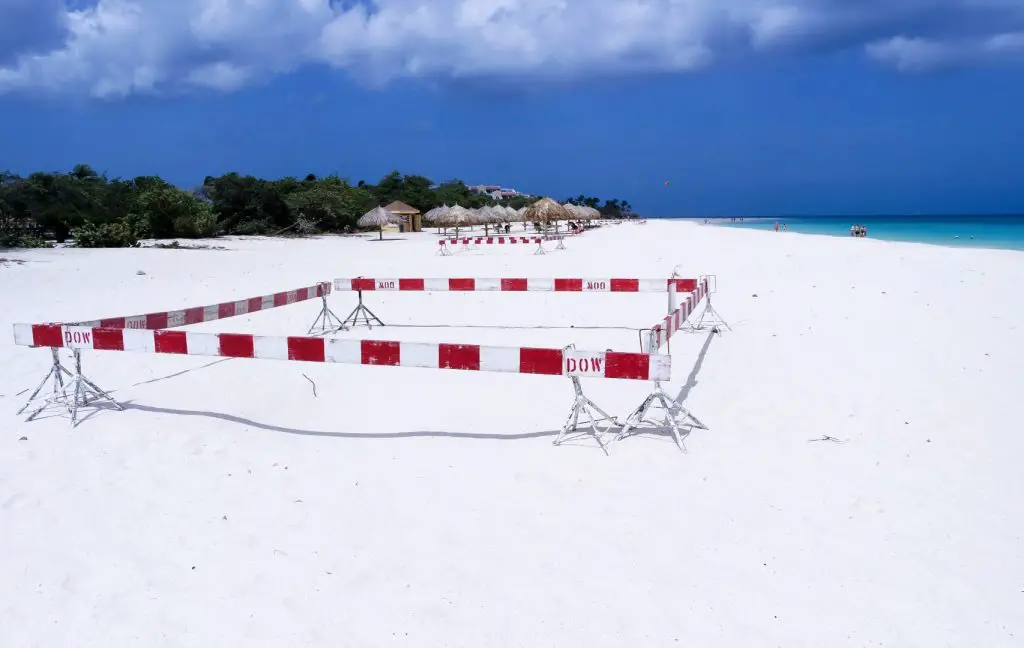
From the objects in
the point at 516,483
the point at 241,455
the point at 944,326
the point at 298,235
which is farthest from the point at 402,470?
the point at 298,235

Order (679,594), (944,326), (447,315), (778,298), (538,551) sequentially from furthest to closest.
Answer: (778,298)
(447,315)
(944,326)
(538,551)
(679,594)

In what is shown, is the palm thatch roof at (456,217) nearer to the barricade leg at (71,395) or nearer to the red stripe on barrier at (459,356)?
the barricade leg at (71,395)

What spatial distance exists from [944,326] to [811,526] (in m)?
6.60

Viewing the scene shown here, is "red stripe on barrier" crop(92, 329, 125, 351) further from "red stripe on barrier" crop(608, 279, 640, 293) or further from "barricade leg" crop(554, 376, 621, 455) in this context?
"red stripe on barrier" crop(608, 279, 640, 293)

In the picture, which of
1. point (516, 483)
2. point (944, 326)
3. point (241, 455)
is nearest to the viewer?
point (516, 483)

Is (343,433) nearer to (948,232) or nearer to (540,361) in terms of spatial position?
(540,361)

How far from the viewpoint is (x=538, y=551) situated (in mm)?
3576

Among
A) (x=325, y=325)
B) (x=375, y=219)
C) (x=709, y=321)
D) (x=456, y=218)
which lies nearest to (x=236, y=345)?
(x=325, y=325)

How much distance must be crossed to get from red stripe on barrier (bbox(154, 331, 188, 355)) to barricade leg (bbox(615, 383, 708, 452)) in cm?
372

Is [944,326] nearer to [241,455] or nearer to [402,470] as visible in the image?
[402,470]

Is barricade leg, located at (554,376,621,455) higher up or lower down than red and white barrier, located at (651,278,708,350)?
lower down

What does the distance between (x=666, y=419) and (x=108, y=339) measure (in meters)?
4.80

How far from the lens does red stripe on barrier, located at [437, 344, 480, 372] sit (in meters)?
5.18

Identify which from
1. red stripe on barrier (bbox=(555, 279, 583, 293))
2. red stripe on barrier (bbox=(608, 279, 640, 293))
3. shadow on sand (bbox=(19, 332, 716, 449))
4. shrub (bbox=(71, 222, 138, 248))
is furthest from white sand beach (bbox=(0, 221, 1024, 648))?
shrub (bbox=(71, 222, 138, 248))
